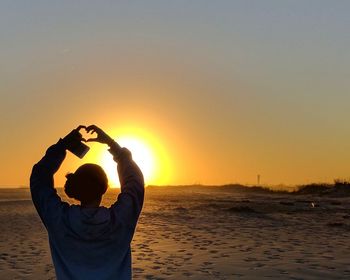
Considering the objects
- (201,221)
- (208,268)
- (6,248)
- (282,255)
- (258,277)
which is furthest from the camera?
(201,221)

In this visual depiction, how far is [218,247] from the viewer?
15.9 m

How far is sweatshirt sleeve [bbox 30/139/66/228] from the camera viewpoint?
406 cm

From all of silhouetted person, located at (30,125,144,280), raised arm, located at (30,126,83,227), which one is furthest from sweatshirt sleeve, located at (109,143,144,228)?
raised arm, located at (30,126,83,227)

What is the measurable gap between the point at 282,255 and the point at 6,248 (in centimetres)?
729

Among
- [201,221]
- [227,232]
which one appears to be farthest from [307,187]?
[227,232]

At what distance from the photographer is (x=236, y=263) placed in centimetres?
1310

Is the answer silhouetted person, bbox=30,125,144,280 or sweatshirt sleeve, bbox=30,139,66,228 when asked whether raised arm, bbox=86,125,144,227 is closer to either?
silhouetted person, bbox=30,125,144,280

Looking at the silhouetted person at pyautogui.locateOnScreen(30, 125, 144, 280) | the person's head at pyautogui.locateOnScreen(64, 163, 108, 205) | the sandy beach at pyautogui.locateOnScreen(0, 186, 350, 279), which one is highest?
the person's head at pyautogui.locateOnScreen(64, 163, 108, 205)

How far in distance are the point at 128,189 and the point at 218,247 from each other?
1209cm

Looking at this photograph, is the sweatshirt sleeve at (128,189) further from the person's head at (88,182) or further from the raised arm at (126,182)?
the person's head at (88,182)

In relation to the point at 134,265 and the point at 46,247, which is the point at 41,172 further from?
the point at 46,247

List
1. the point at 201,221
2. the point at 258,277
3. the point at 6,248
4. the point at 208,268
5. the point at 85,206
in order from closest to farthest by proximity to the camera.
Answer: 1. the point at 85,206
2. the point at 258,277
3. the point at 208,268
4. the point at 6,248
5. the point at 201,221

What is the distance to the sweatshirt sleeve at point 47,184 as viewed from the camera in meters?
4.06

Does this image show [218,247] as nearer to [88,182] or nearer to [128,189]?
[128,189]
